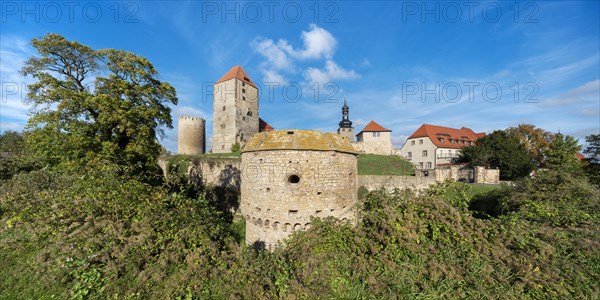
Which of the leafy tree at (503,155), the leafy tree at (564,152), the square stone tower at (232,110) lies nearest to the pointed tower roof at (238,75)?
the square stone tower at (232,110)

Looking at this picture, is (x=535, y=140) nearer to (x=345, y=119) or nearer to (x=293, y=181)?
(x=345, y=119)

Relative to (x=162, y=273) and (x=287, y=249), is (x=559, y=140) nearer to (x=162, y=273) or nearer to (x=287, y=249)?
(x=287, y=249)

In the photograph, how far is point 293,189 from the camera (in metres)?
7.20

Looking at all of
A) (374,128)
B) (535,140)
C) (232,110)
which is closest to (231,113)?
(232,110)

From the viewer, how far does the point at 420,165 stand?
124 ft

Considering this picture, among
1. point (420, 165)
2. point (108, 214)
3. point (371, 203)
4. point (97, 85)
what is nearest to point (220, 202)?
point (97, 85)

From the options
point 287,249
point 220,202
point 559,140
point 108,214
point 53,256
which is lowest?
point 220,202

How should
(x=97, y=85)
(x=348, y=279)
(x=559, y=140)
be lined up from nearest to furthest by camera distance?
1. (x=348, y=279)
2. (x=97, y=85)
3. (x=559, y=140)

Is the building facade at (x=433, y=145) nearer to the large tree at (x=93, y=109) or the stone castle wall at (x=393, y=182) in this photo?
the stone castle wall at (x=393, y=182)

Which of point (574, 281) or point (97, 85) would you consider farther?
point (97, 85)

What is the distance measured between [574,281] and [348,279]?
378 centimetres

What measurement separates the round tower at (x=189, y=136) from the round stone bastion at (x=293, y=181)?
30049 millimetres

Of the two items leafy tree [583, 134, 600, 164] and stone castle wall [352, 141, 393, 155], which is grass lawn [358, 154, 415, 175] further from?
leafy tree [583, 134, 600, 164]

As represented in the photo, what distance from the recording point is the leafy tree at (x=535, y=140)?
96.3 ft
